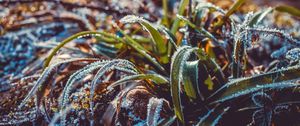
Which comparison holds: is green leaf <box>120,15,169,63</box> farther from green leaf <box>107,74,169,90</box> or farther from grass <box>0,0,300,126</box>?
green leaf <box>107,74,169,90</box>

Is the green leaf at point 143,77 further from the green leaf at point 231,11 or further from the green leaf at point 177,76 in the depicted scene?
the green leaf at point 231,11

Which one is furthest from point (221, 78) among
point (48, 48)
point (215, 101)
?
point (48, 48)

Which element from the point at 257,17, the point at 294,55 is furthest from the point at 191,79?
the point at 257,17

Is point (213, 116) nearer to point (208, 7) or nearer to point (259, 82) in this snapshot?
point (259, 82)

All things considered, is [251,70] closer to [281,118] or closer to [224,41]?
[224,41]

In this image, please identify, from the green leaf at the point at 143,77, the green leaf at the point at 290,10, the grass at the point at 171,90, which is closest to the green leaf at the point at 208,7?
the grass at the point at 171,90

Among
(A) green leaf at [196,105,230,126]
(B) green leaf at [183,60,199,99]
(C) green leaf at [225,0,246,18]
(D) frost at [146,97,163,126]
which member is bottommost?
(A) green leaf at [196,105,230,126]

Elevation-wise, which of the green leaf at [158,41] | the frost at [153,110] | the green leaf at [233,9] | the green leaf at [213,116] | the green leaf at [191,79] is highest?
the green leaf at [233,9]

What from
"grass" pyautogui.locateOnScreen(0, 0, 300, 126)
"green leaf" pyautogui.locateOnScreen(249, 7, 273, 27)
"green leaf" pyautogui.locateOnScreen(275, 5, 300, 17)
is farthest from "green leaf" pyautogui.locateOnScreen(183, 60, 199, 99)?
"green leaf" pyautogui.locateOnScreen(275, 5, 300, 17)

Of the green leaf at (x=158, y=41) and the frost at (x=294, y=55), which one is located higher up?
the green leaf at (x=158, y=41)
